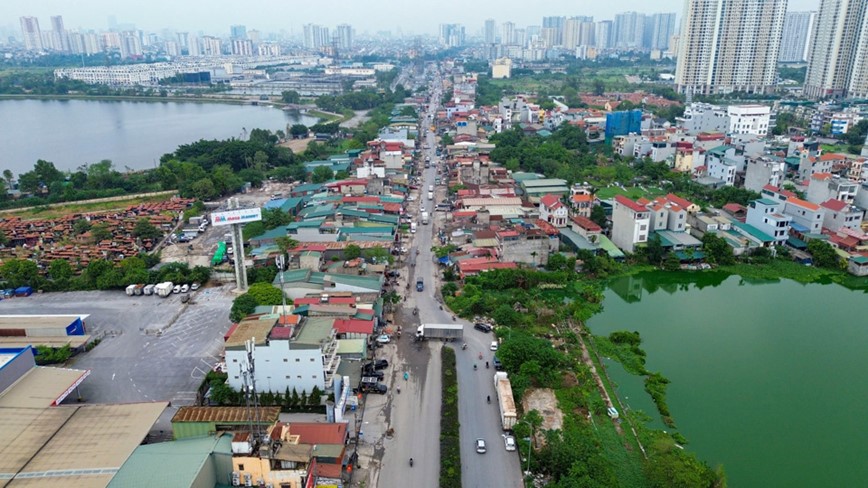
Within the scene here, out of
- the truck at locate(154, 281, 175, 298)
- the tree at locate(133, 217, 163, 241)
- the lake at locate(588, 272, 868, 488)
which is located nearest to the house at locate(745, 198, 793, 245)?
the lake at locate(588, 272, 868, 488)

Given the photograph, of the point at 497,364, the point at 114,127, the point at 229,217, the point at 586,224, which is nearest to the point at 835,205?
the point at 586,224

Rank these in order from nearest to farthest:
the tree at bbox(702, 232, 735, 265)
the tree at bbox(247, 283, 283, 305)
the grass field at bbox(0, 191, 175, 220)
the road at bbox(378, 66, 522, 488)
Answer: the road at bbox(378, 66, 522, 488)
the tree at bbox(247, 283, 283, 305)
the tree at bbox(702, 232, 735, 265)
the grass field at bbox(0, 191, 175, 220)

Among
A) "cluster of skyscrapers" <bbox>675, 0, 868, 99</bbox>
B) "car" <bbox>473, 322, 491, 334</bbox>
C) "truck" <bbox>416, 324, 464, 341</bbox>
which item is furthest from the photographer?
"cluster of skyscrapers" <bbox>675, 0, 868, 99</bbox>

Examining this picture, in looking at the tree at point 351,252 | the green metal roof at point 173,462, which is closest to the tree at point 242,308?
the tree at point 351,252

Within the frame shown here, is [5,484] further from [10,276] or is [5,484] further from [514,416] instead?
[10,276]

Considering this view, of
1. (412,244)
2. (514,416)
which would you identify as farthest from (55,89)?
(514,416)

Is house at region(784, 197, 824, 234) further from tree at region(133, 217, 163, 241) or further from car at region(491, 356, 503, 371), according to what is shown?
tree at region(133, 217, 163, 241)

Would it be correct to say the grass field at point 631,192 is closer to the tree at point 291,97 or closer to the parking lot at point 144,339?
the parking lot at point 144,339
